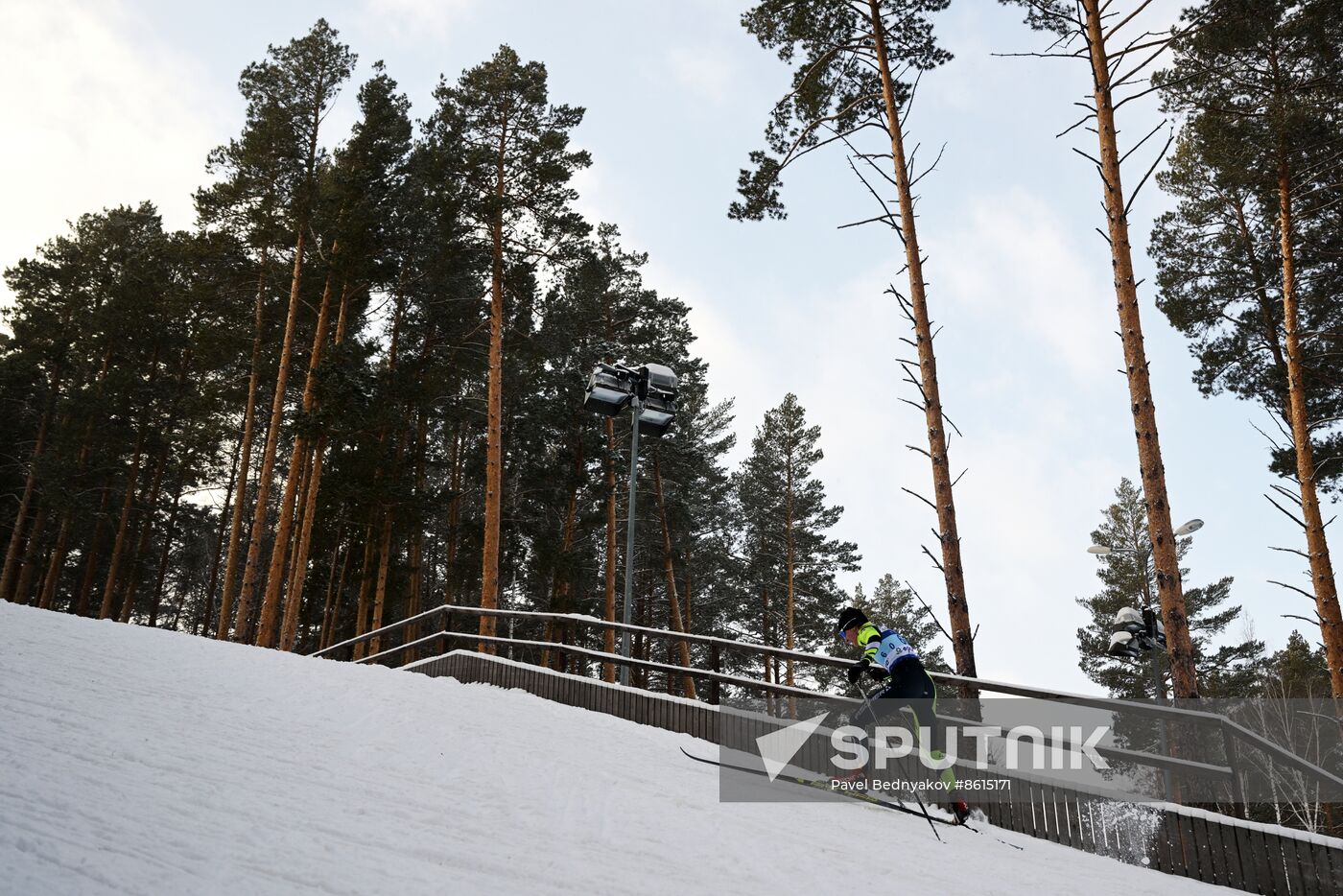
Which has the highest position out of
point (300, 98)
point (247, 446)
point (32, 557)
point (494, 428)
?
point (300, 98)

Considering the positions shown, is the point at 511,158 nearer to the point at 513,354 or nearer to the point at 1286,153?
the point at 513,354

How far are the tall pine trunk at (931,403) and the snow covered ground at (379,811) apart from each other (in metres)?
3.05

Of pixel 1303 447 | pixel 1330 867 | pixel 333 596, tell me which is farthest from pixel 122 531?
pixel 1303 447

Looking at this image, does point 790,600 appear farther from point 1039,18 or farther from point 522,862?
point 522,862

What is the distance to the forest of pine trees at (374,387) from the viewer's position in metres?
18.2

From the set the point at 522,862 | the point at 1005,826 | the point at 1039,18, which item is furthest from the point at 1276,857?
the point at 1039,18

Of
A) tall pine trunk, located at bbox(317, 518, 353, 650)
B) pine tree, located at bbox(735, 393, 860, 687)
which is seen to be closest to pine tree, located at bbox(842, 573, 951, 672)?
pine tree, located at bbox(735, 393, 860, 687)

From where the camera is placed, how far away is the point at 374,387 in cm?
2028

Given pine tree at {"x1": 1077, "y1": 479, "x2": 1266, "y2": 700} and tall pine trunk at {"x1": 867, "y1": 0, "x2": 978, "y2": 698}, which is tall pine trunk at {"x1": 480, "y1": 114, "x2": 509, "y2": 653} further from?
pine tree at {"x1": 1077, "y1": 479, "x2": 1266, "y2": 700}

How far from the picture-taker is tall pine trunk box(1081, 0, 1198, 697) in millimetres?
7840

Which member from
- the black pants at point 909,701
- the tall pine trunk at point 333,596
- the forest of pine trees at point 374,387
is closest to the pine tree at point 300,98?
the forest of pine trees at point 374,387

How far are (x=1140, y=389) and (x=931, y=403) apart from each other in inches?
96.2

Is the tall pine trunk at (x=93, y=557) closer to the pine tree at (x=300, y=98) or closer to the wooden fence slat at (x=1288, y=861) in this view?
the pine tree at (x=300, y=98)

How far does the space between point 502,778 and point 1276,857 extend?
583 cm
